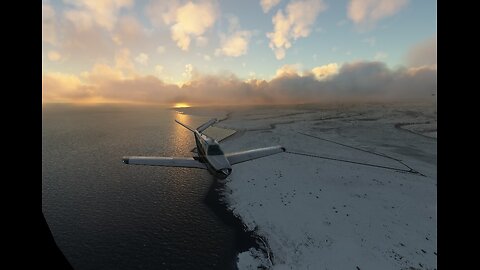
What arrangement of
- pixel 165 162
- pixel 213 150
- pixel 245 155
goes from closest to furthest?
pixel 213 150 < pixel 165 162 < pixel 245 155

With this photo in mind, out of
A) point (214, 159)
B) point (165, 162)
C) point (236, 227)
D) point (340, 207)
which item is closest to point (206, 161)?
point (214, 159)

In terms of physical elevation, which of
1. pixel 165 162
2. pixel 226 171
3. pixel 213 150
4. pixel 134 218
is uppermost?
pixel 213 150

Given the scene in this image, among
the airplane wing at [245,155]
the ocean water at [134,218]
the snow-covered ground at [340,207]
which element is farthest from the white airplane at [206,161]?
the snow-covered ground at [340,207]

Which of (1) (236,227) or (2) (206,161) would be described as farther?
(2) (206,161)

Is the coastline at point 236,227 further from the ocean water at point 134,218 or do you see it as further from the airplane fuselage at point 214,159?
the airplane fuselage at point 214,159

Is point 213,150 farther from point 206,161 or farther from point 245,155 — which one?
point 245,155

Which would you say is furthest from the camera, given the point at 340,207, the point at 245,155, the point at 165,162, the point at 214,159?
the point at 245,155

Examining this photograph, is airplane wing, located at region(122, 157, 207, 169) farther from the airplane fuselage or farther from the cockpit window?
the cockpit window
